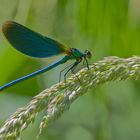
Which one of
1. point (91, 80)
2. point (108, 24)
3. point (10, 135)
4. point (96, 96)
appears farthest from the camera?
point (96, 96)

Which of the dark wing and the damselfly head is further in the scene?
the damselfly head

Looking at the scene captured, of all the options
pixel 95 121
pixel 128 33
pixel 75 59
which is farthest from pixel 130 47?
pixel 95 121

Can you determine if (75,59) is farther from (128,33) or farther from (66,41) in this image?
(128,33)

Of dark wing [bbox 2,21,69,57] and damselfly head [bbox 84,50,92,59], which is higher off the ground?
dark wing [bbox 2,21,69,57]

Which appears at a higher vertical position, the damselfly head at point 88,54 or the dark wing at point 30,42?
the dark wing at point 30,42

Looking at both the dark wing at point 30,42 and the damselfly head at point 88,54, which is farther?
the damselfly head at point 88,54
